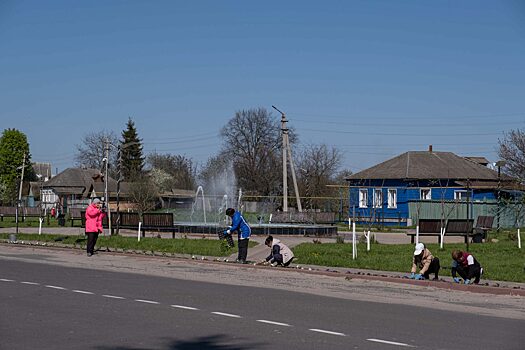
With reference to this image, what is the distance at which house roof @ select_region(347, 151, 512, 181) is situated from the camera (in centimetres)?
6278

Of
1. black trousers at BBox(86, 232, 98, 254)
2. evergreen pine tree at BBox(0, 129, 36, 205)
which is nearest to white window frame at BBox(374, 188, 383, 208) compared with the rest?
black trousers at BBox(86, 232, 98, 254)

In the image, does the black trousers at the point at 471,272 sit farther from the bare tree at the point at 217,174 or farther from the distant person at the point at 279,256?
the bare tree at the point at 217,174

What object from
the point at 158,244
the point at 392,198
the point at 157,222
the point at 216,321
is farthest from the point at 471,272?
the point at 392,198

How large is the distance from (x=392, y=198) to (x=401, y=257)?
40065 millimetres

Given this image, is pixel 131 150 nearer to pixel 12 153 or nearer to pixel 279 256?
pixel 12 153

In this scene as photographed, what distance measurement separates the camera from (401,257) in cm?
2391

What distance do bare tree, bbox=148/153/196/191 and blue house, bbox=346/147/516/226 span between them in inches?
1483

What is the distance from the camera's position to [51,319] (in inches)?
461

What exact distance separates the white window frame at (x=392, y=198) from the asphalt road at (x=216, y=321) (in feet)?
155

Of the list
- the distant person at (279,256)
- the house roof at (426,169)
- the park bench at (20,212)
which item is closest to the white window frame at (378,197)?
the house roof at (426,169)

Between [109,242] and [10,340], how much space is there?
19753mm

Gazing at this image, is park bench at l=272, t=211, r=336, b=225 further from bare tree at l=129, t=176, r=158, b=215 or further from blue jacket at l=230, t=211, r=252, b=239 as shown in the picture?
blue jacket at l=230, t=211, r=252, b=239

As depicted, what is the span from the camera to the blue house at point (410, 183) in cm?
6056

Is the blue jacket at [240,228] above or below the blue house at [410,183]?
below
